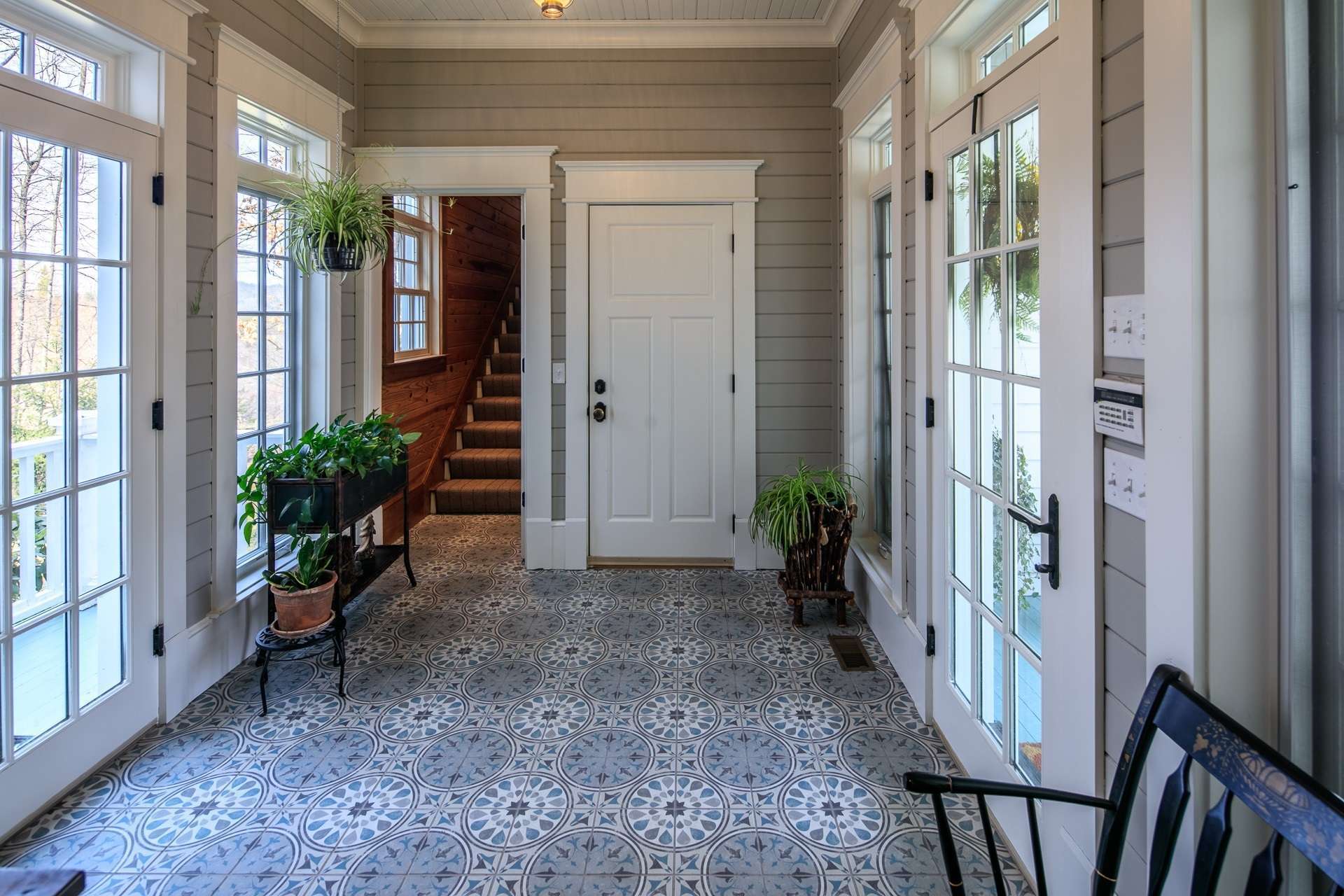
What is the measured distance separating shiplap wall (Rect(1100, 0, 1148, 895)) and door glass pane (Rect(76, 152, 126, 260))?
Answer: 8.71 ft

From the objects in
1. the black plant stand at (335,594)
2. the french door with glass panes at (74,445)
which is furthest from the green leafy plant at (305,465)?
the french door with glass panes at (74,445)

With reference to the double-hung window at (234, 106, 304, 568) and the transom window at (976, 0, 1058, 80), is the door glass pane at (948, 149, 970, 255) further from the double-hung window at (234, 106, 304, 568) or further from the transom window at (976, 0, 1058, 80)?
the double-hung window at (234, 106, 304, 568)

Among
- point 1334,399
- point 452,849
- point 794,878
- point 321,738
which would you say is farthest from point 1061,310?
point 321,738

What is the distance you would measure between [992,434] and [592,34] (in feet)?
10.3

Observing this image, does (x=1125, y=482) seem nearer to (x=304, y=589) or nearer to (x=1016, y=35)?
(x=1016, y=35)

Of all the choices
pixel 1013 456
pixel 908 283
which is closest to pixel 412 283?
pixel 908 283

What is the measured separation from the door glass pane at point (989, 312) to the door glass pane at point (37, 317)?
8.55 feet

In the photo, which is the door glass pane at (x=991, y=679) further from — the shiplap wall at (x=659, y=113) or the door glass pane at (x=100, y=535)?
the door glass pane at (x=100, y=535)

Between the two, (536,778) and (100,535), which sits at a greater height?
(100,535)

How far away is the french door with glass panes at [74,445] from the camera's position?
195 cm

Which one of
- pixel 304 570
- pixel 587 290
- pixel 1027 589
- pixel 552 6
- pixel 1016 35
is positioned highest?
pixel 552 6

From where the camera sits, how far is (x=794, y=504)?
334 cm

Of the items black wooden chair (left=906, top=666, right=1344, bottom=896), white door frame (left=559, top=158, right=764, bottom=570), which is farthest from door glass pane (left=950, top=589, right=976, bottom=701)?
white door frame (left=559, top=158, right=764, bottom=570)

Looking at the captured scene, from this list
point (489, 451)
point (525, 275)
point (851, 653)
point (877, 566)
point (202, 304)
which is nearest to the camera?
point (202, 304)
